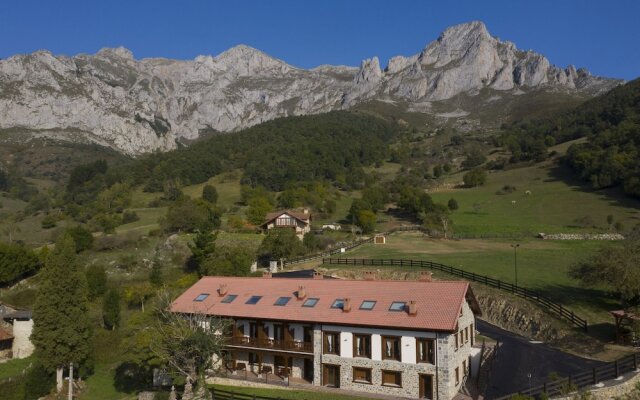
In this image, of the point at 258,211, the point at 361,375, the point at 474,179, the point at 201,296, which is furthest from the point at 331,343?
the point at 474,179

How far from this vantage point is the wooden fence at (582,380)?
23.0 m

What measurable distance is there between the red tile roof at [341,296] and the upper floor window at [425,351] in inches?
37.5

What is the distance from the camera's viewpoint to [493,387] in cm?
2694

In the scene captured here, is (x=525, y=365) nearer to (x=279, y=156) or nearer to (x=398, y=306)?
(x=398, y=306)

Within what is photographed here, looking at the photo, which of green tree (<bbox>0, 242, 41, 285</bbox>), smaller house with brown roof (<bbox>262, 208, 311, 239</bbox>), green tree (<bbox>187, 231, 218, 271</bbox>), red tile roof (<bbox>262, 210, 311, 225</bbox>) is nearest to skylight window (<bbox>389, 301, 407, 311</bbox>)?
green tree (<bbox>187, 231, 218, 271</bbox>)

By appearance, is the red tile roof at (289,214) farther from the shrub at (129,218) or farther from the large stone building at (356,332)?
the large stone building at (356,332)

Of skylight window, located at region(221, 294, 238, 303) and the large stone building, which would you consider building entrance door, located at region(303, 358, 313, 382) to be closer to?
the large stone building

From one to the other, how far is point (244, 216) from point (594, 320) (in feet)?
219

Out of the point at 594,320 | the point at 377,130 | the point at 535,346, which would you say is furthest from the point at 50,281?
the point at 377,130

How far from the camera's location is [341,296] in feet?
105

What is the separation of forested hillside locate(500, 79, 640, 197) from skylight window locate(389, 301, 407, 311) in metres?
76.7

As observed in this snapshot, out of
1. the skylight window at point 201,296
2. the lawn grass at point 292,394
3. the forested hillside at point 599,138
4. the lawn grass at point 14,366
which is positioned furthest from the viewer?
the forested hillside at point 599,138

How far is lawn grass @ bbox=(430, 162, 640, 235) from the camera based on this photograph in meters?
79.8

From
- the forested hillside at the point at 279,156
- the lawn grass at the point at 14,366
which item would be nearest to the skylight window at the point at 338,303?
the lawn grass at the point at 14,366
